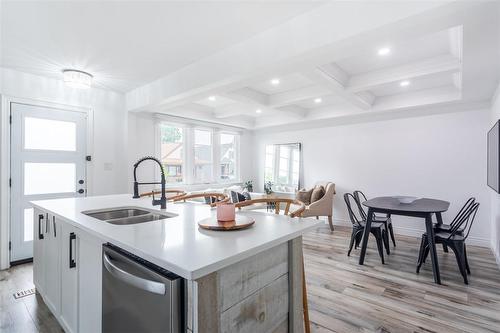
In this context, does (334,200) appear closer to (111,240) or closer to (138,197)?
(138,197)

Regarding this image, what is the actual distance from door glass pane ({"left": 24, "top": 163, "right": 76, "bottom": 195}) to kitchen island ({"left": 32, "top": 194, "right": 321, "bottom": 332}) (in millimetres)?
1988

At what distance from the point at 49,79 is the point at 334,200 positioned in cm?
553

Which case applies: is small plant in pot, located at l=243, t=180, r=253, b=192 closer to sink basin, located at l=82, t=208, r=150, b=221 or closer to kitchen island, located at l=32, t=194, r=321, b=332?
sink basin, located at l=82, t=208, r=150, b=221

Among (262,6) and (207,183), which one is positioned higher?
(262,6)

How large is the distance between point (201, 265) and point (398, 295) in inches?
97.1

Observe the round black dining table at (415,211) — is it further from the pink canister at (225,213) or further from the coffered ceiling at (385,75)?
the pink canister at (225,213)

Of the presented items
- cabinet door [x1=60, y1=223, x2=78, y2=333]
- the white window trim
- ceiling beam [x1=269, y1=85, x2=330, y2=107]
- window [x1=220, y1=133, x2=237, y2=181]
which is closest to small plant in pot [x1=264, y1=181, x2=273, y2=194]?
the white window trim

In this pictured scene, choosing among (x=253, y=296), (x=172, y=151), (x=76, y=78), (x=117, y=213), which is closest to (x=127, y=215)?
(x=117, y=213)

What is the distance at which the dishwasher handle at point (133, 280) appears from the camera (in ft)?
3.04

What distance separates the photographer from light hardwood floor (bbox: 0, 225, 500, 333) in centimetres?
202

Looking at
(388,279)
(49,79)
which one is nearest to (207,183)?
(49,79)

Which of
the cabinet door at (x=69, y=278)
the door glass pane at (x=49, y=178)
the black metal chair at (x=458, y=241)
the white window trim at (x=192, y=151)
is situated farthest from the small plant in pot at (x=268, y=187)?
the cabinet door at (x=69, y=278)

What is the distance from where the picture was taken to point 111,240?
1.17 m

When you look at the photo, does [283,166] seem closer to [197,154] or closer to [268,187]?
[268,187]
